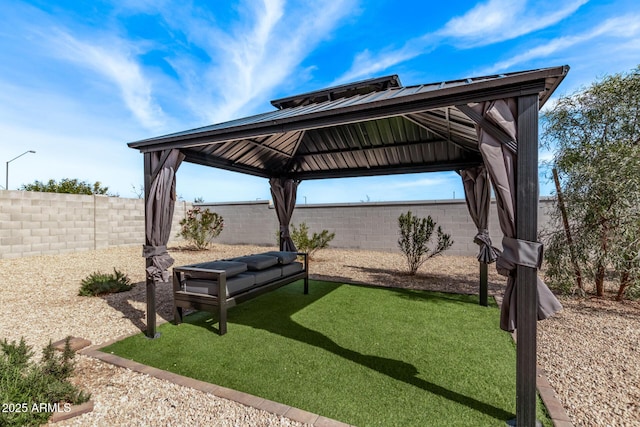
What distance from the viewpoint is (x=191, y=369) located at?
265 centimetres

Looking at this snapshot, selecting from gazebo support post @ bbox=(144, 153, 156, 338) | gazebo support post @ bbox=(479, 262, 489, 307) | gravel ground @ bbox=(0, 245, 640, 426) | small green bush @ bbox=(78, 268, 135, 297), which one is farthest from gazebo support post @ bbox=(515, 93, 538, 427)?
small green bush @ bbox=(78, 268, 135, 297)

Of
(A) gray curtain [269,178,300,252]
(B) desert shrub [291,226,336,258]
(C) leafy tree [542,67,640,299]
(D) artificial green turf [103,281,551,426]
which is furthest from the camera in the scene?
(B) desert shrub [291,226,336,258]

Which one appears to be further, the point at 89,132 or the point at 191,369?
the point at 89,132

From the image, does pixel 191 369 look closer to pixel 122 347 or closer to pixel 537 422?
pixel 122 347

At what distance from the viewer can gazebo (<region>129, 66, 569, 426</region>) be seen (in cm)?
197

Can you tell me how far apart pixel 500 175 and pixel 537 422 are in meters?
1.68

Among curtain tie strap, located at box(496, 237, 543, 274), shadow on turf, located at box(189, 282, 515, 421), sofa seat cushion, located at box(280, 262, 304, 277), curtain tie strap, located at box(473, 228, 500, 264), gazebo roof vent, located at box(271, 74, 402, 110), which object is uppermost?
gazebo roof vent, located at box(271, 74, 402, 110)

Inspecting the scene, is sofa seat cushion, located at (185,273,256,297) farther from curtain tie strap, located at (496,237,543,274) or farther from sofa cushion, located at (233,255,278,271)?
curtain tie strap, located at (496,237,543,274)

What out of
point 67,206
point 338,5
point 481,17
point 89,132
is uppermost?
point 338,5

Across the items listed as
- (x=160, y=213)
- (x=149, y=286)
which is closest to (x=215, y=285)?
(x=149, y=286)

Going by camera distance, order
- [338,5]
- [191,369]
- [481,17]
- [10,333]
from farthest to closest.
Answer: [338,5], [481,17], [10,333], [191,369]

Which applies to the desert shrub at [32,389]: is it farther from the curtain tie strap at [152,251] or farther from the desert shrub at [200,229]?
the desert shrub at [200,229]

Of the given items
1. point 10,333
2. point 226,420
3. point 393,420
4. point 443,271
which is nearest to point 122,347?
point 10,333

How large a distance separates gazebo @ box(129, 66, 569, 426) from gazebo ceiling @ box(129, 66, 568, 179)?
0.04ft
